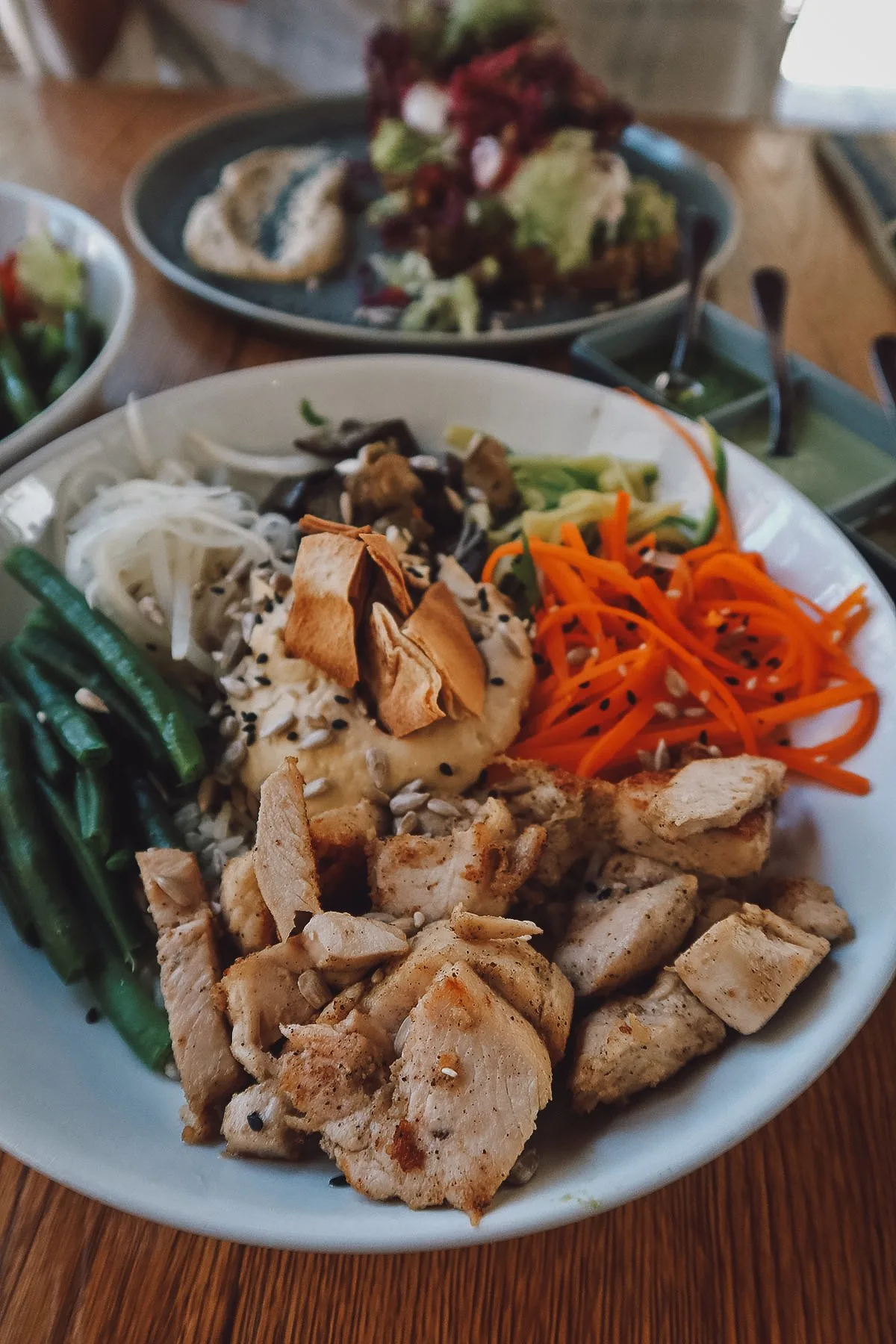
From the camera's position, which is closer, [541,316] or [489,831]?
[489,831]

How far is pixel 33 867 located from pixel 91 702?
33 cm

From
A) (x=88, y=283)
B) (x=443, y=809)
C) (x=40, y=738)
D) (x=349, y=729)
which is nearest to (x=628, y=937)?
(x=443, y=809)

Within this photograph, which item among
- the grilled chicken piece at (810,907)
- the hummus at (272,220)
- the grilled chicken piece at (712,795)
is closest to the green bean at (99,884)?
the grilled chicken piece at (712,795)

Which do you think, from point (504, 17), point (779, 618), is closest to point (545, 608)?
point (779, 618)

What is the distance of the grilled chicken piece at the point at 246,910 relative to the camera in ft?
4.72

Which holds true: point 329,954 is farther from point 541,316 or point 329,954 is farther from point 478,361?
point 541,316

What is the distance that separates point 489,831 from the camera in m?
1.46

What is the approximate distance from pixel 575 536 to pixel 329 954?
1.13 meters

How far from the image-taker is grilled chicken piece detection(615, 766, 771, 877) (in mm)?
1471

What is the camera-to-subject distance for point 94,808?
1549 millimetres

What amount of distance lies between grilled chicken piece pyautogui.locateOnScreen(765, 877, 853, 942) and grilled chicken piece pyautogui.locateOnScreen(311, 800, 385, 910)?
2.28 ft

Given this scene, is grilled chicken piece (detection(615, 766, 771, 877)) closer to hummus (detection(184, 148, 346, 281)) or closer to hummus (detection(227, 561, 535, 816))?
hummus (detection(227, 561, 535, 816))

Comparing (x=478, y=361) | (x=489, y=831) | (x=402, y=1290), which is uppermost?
(x=478, y=361)

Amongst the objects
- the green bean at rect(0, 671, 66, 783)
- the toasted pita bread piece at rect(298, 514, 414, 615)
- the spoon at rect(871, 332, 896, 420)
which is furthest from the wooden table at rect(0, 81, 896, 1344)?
the spoon at rect(871, 332, 896, 420)
